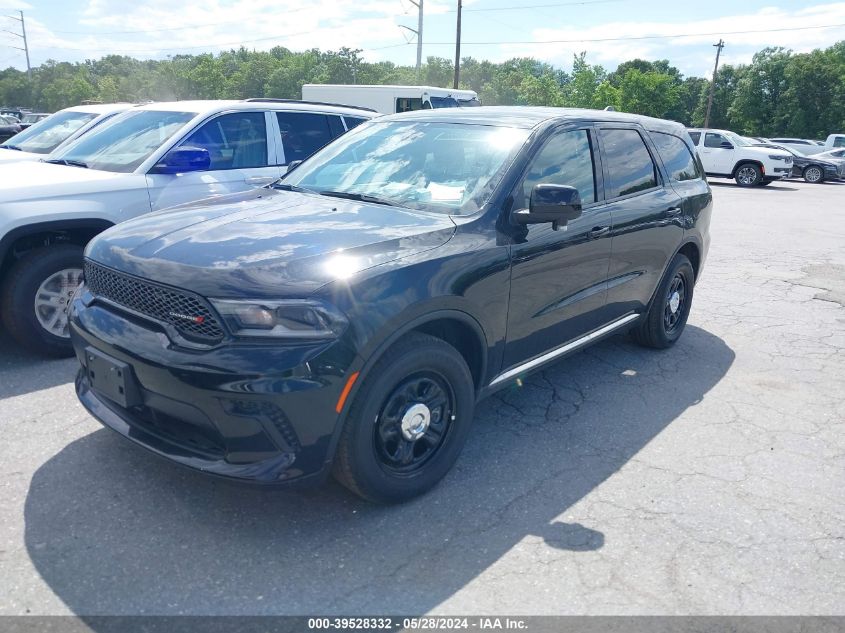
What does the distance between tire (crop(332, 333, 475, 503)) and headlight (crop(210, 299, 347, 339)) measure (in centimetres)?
33

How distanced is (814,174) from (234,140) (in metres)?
26.4

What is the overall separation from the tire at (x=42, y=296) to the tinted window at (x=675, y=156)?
14.4 ft

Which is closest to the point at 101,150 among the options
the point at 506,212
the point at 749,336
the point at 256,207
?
the point at 256,207

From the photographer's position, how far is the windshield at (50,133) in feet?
27.4

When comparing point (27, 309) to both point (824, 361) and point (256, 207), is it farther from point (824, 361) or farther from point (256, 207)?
point (824, 361)

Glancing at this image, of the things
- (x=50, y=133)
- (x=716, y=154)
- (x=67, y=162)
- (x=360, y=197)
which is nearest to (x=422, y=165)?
(x=360, y=197)

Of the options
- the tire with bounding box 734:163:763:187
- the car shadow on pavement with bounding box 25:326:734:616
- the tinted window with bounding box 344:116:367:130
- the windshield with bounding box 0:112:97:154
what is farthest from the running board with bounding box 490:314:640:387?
the tire with bounding box 734:163:763:187

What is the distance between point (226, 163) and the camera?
5789mm

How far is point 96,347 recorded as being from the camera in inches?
116

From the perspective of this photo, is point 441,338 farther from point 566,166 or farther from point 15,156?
point 15,156

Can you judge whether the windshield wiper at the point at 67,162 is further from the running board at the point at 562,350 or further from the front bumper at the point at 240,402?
the running board at the point at 562,350

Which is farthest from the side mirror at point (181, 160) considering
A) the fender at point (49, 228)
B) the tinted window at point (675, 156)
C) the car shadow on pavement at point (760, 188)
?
the car shadow on pavement at point (760, 188)

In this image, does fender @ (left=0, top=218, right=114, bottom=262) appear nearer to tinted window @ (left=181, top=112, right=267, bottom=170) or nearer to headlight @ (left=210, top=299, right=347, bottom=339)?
tinted window @ (left=181, top=112, right=267, bottom=170)

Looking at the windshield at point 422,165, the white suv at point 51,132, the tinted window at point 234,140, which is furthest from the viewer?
the white suv at point 51,132
